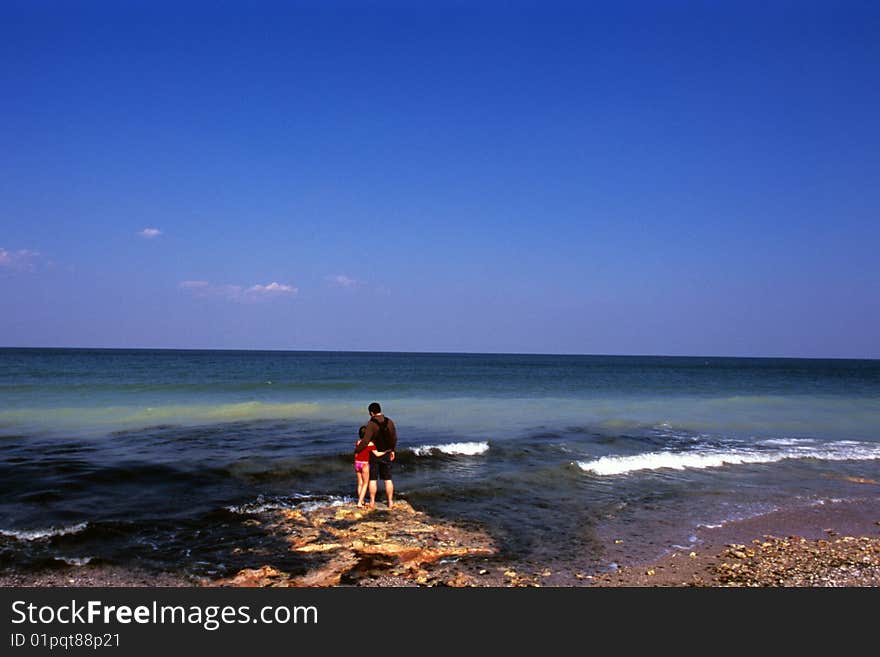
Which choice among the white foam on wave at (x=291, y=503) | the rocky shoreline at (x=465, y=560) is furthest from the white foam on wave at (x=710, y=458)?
the white foam on wave at (x=291, y=503)

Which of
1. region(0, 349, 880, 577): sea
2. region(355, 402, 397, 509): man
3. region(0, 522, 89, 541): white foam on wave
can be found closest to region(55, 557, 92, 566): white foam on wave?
region(0, 349, 880, 577): sea

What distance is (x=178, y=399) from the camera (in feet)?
106

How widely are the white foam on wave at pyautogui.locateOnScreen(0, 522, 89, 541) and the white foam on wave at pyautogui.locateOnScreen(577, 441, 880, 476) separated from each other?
466 inches

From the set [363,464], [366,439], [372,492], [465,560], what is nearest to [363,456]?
[363,464]

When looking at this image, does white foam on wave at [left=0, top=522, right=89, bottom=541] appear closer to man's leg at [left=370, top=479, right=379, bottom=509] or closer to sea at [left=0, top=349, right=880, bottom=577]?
sea at [left=0, top=349, right=880, bottom=577]

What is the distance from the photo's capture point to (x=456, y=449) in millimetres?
17719

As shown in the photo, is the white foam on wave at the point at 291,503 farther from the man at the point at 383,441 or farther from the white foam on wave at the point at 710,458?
the white foam on wave at the point at 710,458

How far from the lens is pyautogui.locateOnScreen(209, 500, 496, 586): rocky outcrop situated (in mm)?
7555

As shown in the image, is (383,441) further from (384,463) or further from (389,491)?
(389,491)

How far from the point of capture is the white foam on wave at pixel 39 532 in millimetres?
8992

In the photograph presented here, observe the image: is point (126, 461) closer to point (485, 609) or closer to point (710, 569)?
point (485, 609)

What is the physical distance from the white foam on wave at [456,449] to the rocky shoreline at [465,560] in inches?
254

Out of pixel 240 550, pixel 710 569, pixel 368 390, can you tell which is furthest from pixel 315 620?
pixel 368 390

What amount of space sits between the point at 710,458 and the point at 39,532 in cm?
1700
